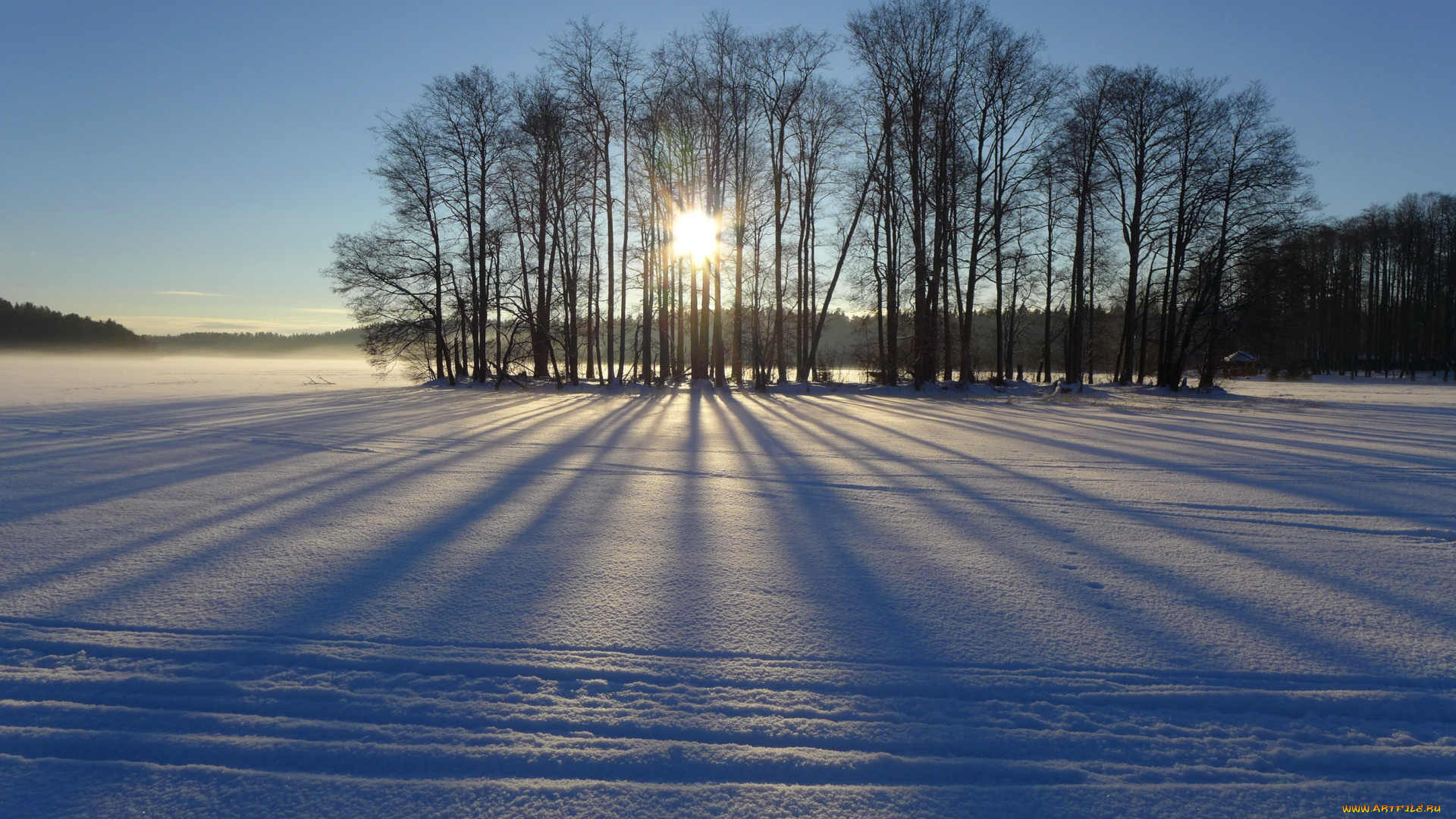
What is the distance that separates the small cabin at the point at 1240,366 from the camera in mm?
45375

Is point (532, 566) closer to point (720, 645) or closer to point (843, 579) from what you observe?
point (720, 645)

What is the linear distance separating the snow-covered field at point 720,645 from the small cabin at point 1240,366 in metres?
49.1

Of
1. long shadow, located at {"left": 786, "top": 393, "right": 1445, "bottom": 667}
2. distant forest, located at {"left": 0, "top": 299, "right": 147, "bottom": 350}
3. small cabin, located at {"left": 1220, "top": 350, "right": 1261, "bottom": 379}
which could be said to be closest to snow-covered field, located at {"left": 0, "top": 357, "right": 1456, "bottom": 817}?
long shadow, located at {"left": 786, "top": 393, "right": 1445, "bottom": 667}

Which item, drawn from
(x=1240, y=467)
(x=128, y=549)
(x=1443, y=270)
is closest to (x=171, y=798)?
(x=128, y=549)

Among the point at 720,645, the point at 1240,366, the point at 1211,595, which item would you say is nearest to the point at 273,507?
the point at 720,645

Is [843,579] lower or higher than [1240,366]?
lower

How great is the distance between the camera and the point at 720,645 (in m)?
2.60

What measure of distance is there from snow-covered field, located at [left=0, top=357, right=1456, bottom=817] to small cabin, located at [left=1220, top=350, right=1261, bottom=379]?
161 feet

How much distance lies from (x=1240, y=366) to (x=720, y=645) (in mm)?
58312

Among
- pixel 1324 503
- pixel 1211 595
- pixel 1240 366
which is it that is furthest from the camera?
pixel 1240 366

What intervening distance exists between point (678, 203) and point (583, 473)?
18.6 meters

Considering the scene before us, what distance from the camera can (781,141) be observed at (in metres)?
22.8

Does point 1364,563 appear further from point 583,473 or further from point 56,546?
point 56,546

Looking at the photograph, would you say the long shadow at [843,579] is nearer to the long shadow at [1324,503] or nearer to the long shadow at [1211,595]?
the long shadow at [1211,595]
